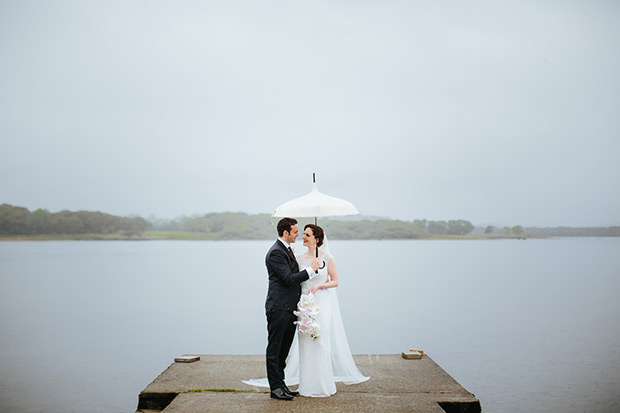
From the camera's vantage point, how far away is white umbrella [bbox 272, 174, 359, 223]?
7.20 meters

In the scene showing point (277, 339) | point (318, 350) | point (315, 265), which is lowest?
point (318, 350)

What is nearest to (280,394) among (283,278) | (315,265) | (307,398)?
(307,398)

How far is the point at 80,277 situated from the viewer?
62875 mm

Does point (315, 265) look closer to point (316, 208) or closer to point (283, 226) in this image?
point (283, 226)

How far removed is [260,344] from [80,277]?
45920mm

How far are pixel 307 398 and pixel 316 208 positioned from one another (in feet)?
7.52

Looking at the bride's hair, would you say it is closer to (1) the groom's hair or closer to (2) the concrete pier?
(1) the groom's hair

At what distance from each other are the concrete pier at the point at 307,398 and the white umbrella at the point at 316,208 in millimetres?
2222

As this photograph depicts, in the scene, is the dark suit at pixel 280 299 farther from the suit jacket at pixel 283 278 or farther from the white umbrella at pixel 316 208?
the white umbrella at pixel 316 208

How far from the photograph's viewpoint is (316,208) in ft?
23.8

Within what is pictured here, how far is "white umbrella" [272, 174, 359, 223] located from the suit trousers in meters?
1.23

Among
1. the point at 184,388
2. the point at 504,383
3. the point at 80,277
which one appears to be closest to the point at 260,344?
the point at 504,383

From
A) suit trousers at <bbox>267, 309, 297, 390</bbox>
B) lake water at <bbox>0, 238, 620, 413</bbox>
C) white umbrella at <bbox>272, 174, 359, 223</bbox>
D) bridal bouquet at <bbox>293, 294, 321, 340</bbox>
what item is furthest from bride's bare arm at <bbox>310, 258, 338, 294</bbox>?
lake water at <bbox>0, 238, 620, 413</bbox>

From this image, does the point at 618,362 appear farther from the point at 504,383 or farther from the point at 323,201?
the point at 323,201
